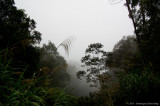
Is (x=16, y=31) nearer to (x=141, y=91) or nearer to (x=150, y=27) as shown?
(x=141, y=91)

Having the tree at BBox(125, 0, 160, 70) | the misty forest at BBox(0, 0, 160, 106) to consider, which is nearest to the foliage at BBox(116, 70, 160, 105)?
the misty forest at BBox(0, 0, 160, 106)

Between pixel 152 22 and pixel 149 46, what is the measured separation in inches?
80.7

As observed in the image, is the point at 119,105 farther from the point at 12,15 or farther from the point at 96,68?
the point at 12,15

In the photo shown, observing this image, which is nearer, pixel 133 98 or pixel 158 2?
pixel 133 98

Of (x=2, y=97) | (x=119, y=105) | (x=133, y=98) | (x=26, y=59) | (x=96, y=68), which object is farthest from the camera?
(x=96, y=68)

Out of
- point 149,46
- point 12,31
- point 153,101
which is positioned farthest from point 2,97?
point 149,46

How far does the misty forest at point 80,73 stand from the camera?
1203 mm

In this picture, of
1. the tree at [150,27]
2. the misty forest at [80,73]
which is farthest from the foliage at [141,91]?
the tree at [150,27]

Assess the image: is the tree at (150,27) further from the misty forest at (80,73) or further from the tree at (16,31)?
the tree at (16,31)

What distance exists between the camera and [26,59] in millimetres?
7344

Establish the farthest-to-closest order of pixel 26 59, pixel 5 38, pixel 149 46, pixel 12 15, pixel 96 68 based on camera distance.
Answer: pixel 96 68 < pixel 12 15 < pixel 26 59 < pixel 149 46 < pixel 5 38

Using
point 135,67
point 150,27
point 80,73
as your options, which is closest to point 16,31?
point 80,73

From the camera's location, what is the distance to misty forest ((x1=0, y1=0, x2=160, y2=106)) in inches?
47.4

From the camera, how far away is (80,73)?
10195mm
